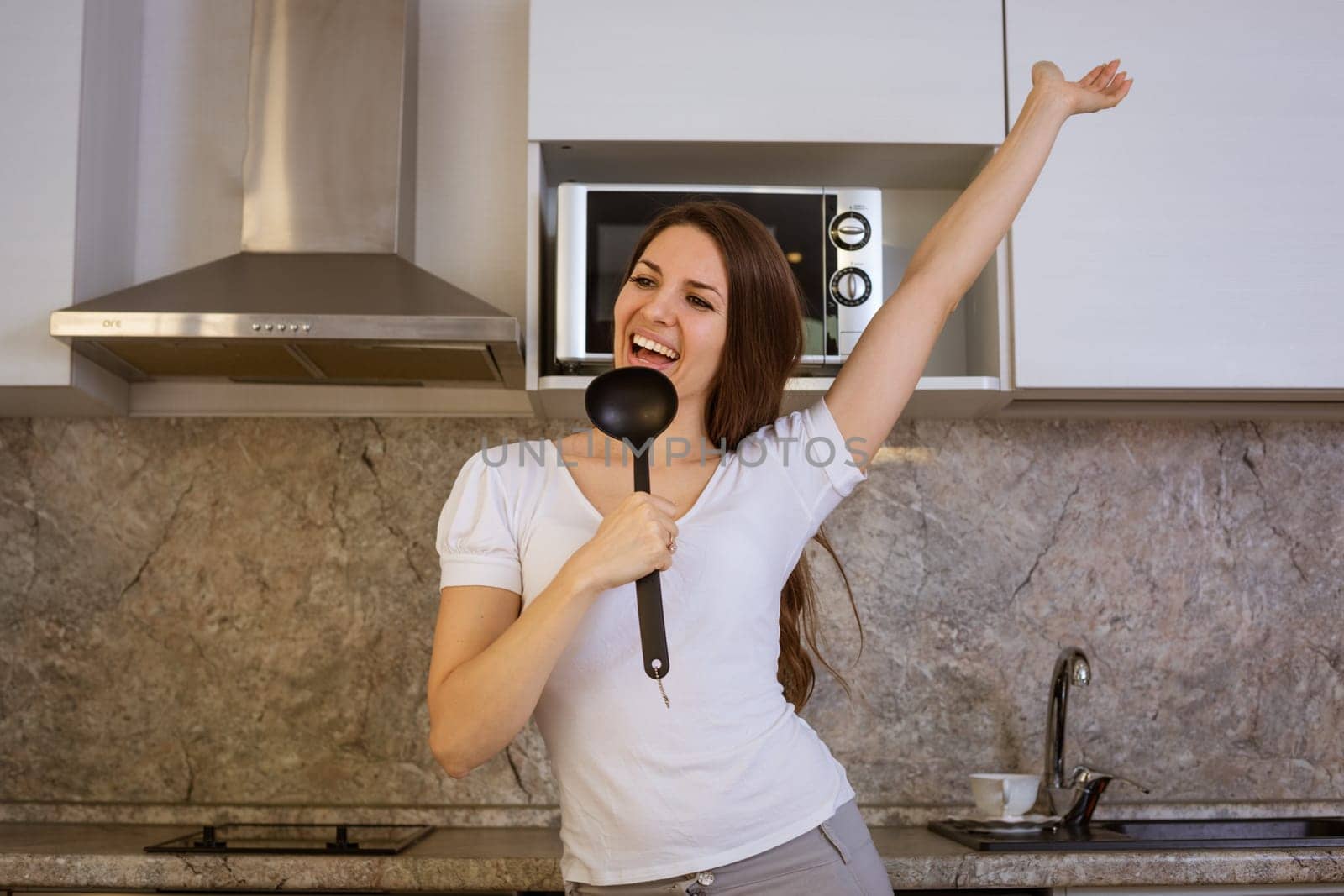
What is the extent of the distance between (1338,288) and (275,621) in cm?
192

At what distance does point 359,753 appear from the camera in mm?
2170

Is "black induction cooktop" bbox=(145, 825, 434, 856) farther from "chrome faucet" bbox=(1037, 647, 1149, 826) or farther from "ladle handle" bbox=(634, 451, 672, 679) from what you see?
"chrome faucet" bbox=(1037, 647, 1149, 826)

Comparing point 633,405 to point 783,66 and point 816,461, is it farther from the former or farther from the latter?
point 783,66

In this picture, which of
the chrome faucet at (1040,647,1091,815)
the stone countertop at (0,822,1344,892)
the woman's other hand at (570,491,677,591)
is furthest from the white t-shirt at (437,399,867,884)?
the chrome faucet at (1040,647,1091,815)

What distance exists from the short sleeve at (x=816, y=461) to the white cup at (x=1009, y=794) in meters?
0.96

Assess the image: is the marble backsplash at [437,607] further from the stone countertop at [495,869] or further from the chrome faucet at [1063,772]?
the stone countertop at [495,869]

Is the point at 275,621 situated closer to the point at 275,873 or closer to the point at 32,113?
the point at 275,873

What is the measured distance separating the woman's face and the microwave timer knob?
0.72 metres

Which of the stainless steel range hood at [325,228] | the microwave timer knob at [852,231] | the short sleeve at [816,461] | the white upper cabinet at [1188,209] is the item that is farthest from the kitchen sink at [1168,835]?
the stainless steel range hood at [325,228]

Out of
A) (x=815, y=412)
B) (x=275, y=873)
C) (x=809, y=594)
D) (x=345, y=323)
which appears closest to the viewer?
(x=815, y=412)

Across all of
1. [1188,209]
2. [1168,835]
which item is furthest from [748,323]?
[1168,835]

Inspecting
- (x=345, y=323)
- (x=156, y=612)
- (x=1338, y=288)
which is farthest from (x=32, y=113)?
(x=1338, y=288)

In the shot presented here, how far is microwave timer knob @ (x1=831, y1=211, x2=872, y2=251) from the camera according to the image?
77.0 inches

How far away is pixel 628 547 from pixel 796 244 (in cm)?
108
